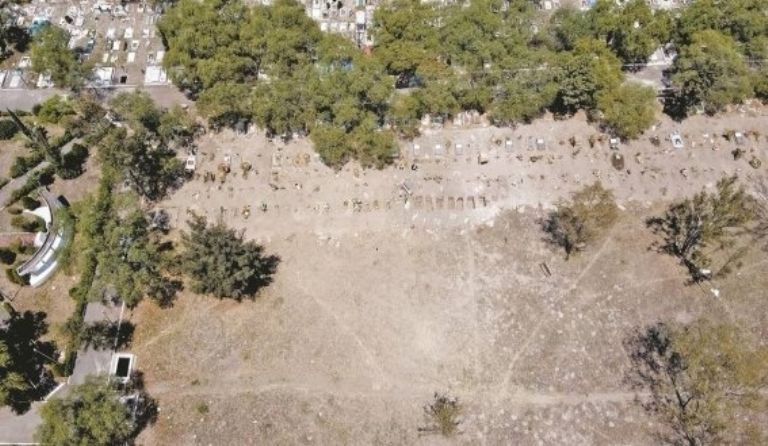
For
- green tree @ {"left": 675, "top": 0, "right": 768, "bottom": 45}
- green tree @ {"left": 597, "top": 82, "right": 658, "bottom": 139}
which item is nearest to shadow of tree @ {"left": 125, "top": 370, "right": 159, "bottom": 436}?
green tree @ {"left": 597, "top": 82, "right": 658, "bottom": 139}

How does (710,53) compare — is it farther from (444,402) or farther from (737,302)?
(444,402)

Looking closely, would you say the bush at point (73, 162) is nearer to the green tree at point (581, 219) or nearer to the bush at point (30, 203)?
the bush at point (30, 203)

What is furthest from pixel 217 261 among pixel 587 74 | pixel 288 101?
pixel 587 74

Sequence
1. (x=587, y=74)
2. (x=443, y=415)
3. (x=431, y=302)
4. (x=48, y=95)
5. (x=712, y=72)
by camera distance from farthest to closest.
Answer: (x=48, y=95)
(x=712, y=72)
(x=587, y=74)
(x=431, y=302)
(x=443, y=415)

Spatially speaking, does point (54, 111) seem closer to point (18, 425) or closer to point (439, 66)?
point (18, 425)

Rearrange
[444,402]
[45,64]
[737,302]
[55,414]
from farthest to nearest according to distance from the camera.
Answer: [45,64] < [737,302] < [444,402] < [55,414]

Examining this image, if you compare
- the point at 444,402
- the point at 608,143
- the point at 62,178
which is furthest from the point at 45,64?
the point at 608,143

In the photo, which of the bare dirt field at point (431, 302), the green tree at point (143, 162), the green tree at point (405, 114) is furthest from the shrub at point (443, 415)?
the green tree at point (143, 162)
